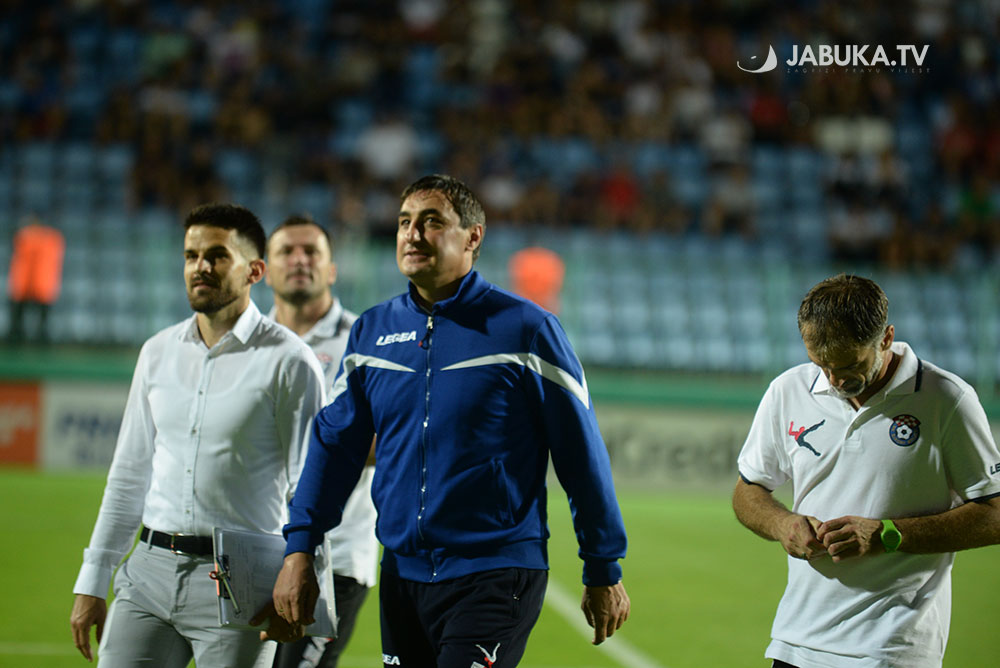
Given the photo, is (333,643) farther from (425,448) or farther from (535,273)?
(535,273)

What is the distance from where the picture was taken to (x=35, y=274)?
14.1 metres

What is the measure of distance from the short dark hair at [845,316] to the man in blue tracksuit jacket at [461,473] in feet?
2.47

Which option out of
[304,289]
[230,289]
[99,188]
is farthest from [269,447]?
[99,188]

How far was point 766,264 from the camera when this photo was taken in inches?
596

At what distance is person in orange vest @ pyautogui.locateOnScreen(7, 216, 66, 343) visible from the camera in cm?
1412

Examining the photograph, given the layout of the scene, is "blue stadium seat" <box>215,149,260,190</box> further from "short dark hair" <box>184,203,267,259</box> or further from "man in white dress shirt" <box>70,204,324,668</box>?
"man in white dress shirt" <box>70,204,324,668</box>

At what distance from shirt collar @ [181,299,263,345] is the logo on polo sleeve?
224cm

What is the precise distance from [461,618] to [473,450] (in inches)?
20.8

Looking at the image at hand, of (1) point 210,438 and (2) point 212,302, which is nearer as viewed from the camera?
(1) point 210,438

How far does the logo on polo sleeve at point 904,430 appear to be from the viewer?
3.43 meters

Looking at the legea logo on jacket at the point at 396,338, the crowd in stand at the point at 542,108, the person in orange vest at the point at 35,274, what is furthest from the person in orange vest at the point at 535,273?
the legea logo on jacket at the point at 396,338

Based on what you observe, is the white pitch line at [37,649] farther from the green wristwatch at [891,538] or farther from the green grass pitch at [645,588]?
the green wristwatch at [891,538]

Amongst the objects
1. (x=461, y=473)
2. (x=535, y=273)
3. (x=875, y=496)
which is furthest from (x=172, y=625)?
(x=535, y=273)

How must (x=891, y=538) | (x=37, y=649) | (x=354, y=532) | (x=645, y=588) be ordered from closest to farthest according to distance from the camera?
(x=891, y=538) → (x=354, y=532) → (x=37, y=649) → (x=645, y=588)
